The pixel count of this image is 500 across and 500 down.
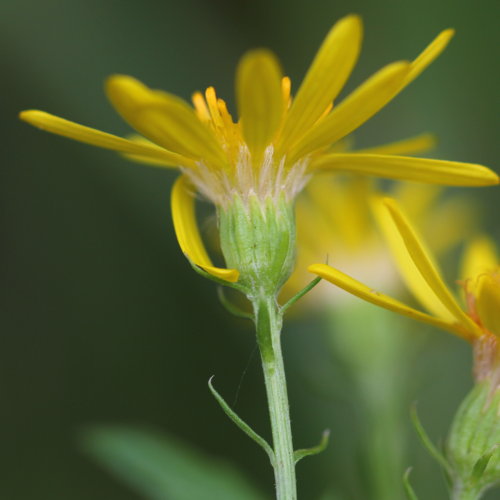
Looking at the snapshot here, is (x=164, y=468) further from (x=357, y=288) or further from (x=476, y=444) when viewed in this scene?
(x=357, y=288)

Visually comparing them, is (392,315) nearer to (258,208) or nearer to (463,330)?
(463,330)

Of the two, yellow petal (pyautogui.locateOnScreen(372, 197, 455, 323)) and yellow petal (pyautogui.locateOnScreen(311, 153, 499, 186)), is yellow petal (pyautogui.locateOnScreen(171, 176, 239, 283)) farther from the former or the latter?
yellow petal (pyautogui.locateOnScreen(372, 197, 455, 323))

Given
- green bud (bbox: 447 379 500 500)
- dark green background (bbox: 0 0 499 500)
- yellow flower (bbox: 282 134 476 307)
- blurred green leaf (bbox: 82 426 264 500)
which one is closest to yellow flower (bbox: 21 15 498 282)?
green bud (bbox: 447 379 500 500)

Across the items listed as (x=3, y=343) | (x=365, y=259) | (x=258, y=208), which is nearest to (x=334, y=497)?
(x=258, y=208)

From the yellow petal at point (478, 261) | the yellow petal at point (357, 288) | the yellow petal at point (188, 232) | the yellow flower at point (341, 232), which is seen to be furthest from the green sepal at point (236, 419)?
the yellow flower at point (341, 232)

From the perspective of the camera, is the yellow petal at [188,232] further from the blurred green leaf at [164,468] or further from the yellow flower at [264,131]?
the blurred green leaf at [164,468]

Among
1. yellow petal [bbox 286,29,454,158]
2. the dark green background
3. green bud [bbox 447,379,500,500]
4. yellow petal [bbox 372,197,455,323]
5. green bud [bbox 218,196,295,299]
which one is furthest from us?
the dark green background
